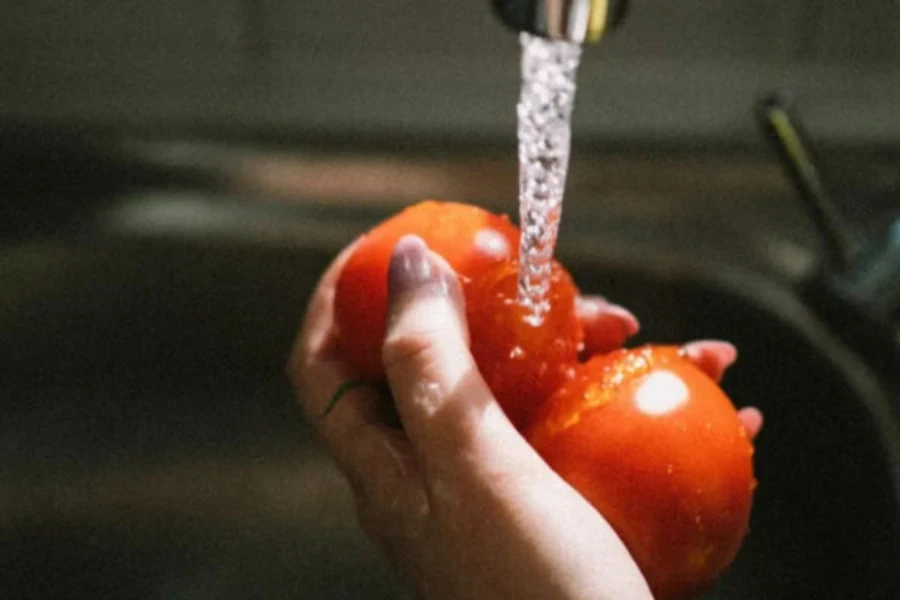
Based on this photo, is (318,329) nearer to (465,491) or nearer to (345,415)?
(345,415)

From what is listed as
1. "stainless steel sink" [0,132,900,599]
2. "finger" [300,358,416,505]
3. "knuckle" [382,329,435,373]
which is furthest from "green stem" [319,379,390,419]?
"stainless steel sink" [0,132,900,599]

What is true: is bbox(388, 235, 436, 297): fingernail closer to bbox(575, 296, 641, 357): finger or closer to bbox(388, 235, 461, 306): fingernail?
bbox(388, 235, 461, 306): fingernail

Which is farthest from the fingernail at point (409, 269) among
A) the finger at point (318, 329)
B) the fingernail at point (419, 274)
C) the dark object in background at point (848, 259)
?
the dark object in background at point (848, 259)

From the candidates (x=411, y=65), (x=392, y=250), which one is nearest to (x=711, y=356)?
(x=392, y=250)

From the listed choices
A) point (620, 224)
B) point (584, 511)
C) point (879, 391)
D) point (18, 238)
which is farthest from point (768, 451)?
point (18, 238)

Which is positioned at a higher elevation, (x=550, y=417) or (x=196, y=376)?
(x=550, y=417)

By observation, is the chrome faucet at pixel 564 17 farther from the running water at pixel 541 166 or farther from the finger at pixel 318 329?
the finger at pixel 318 329

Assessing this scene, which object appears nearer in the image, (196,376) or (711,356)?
(711,356)
